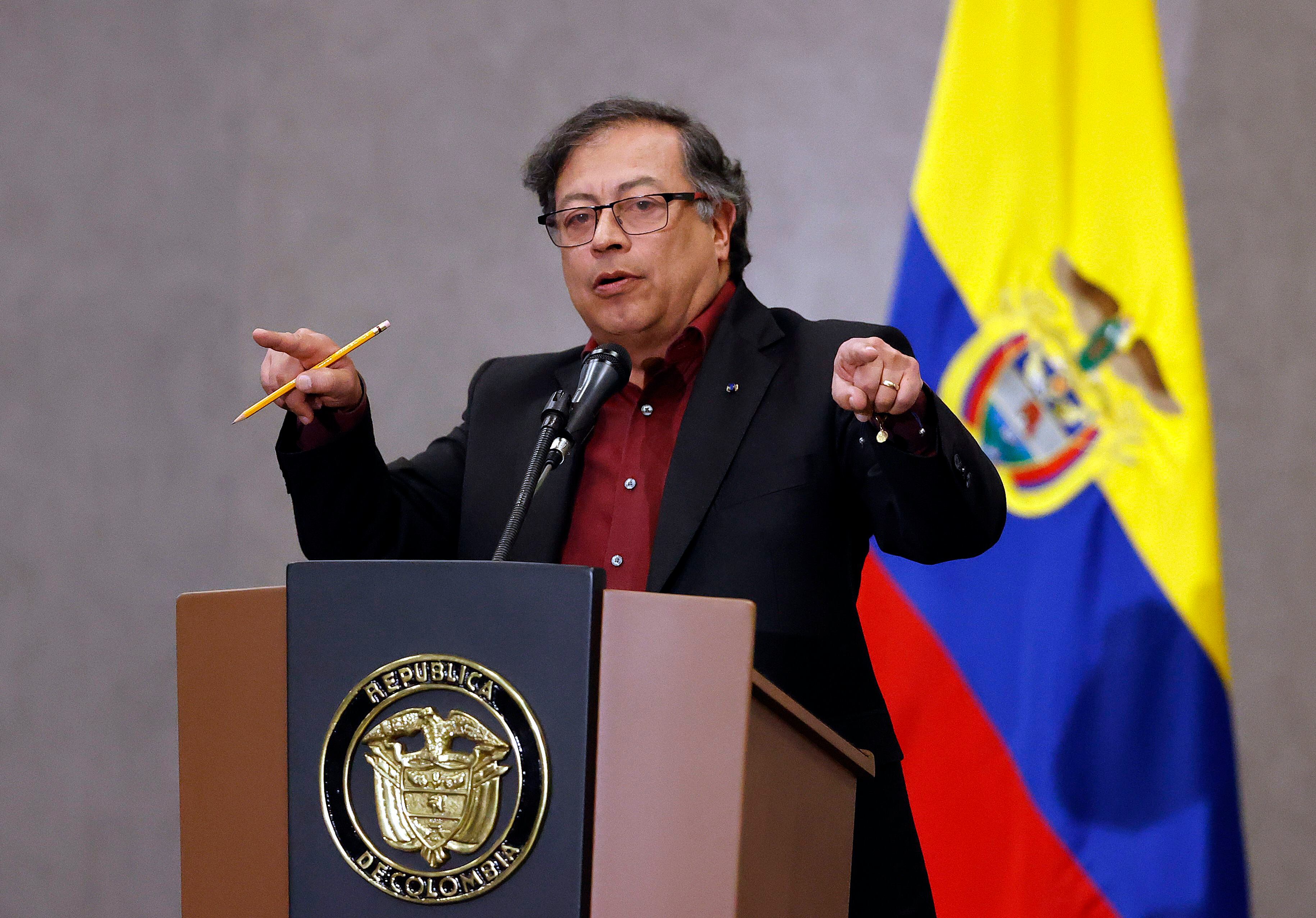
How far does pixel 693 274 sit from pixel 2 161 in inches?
78.1

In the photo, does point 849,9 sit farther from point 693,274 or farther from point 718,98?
point 693,274

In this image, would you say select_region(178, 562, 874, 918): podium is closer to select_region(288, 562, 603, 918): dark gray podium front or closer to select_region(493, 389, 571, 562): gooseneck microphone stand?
select_region(288, 562, 603, 918): dark gray podium front

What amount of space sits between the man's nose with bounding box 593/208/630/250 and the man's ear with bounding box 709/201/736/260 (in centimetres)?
17

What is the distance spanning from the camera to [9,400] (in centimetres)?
Result: 285

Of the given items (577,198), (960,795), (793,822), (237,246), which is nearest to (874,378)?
(793,822)

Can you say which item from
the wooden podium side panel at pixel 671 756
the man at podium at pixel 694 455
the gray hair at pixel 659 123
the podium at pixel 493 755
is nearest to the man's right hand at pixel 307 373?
the man at podium at pixel 694 455

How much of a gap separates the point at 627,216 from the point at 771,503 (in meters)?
0.47

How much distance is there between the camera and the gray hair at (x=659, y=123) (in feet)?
5.76

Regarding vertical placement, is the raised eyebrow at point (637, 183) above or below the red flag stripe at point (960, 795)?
above

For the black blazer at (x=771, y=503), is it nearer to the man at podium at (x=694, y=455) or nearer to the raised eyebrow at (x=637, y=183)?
the man at podium at (x=694, y=455)

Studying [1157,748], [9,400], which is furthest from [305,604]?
[9,400]

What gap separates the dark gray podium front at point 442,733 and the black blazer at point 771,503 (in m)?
0.46

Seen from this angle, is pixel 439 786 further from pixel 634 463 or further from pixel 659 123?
pixel 659 123

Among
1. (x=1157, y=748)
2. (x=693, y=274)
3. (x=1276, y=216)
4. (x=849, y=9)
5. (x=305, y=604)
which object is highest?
(x=849, y=9)
